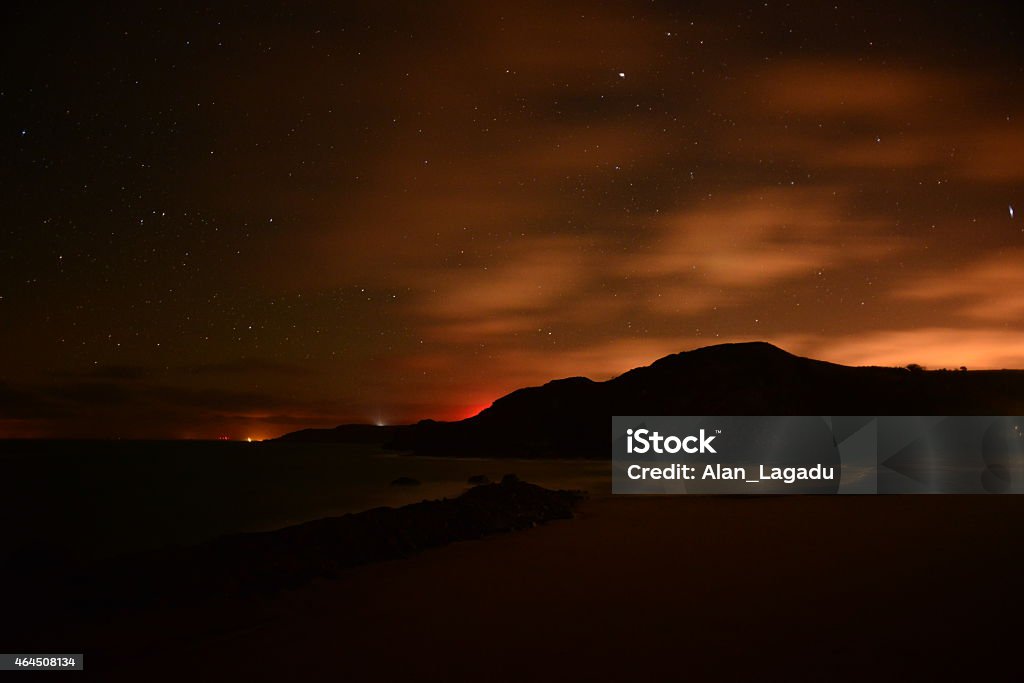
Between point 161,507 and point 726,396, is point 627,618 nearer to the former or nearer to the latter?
point 161,507

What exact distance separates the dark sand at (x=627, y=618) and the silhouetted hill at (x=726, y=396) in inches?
2049

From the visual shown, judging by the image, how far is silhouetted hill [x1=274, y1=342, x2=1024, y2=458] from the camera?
2422 inches

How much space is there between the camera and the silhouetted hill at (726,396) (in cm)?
6153

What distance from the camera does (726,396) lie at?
64.4 m

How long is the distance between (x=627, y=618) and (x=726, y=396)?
60371mm

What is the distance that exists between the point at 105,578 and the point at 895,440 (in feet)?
130

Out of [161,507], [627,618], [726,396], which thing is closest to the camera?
[627,618]

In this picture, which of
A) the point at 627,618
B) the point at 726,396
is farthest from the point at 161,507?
the point at 726,396

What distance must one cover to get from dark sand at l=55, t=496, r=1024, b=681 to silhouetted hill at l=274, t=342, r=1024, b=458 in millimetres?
52047

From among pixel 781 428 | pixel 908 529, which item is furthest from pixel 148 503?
pixel 781 428

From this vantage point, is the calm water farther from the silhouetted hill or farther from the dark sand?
the silhouetted hill

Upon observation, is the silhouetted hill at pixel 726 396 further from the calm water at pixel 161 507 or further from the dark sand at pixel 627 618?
the dark sand at pixel 627 618

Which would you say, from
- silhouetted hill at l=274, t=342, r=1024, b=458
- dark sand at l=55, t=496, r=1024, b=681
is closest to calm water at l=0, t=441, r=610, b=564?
dark sand at l=55, t=496, r=1024, b=681

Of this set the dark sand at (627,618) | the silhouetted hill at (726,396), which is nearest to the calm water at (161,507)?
the dark sand at (627,618)
